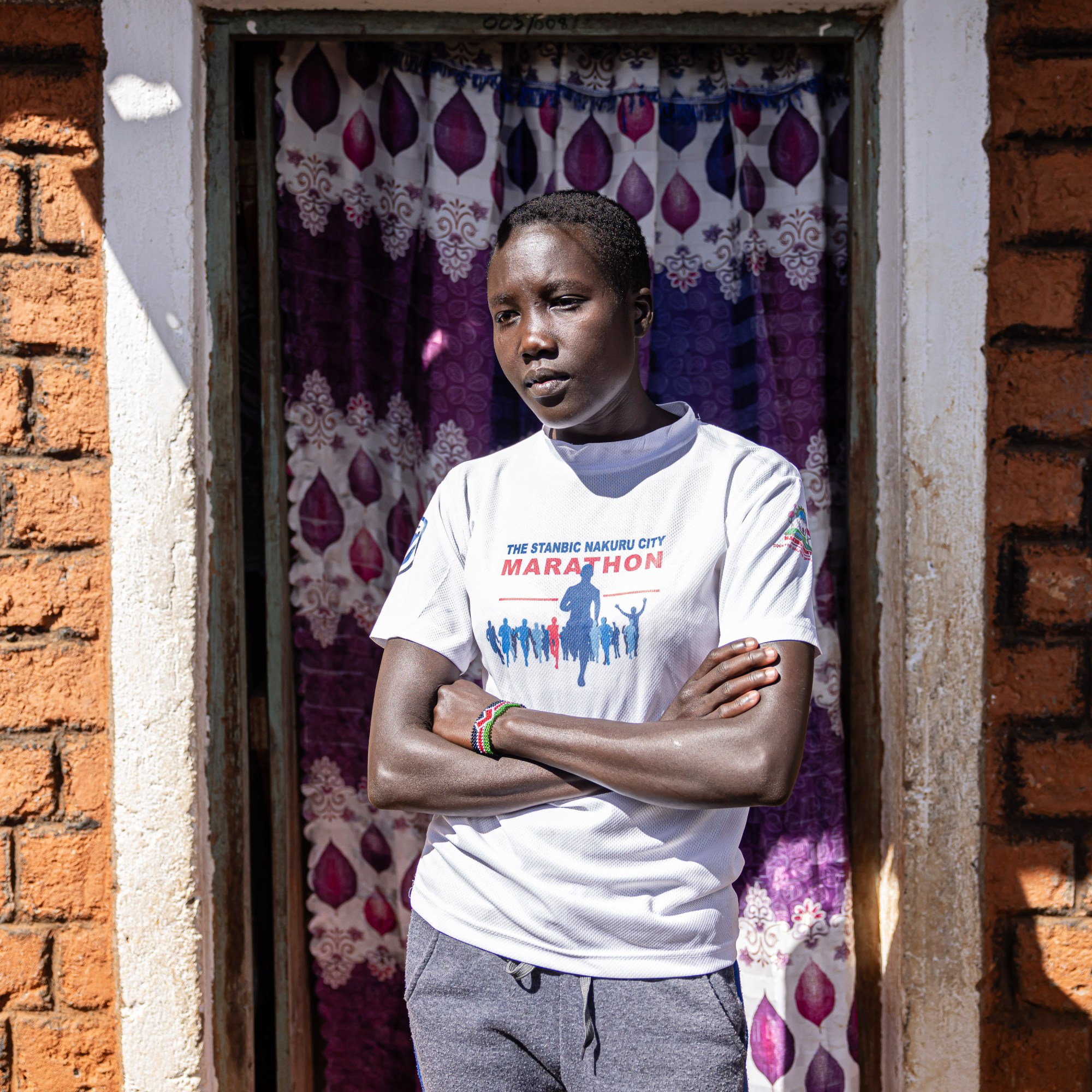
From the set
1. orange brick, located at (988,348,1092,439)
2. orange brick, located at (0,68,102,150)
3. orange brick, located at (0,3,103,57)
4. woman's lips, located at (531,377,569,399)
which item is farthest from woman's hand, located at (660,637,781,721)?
orange brick, located at (0,3,103,57)

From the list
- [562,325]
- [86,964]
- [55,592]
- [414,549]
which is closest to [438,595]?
[414,549]

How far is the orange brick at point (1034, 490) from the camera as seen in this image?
1.92 m

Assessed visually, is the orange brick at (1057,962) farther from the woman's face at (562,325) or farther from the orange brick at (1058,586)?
the woman's face at (562,325)

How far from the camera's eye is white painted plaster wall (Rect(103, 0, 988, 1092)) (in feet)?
6.31

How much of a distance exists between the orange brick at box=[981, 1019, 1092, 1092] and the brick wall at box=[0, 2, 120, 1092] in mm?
1862

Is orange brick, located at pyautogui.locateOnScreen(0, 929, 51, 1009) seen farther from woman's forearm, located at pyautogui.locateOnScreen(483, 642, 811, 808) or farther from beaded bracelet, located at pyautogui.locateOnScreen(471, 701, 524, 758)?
woman's forearm, located at pyautogui.locateOnScreen(483, 642, 811, 808)

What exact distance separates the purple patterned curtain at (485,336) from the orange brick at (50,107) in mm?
421

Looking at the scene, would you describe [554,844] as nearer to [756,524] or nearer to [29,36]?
[756,524]

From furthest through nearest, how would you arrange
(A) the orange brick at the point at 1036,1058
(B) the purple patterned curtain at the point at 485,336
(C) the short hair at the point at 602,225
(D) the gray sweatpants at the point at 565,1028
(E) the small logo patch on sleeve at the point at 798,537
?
(B) the purple patterned curtain at the point at 485,336
(A) the orange brick at the point at 1036,1058
(C) the short hair at the point at 602,225
(E) the small logo patch on sleeve at the point at 798,537
(D) the gray sweatpants at the point at 565,1028

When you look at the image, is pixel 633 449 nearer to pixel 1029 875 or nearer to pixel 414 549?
pixel 414 549

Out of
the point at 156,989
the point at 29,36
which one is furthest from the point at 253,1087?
the point at 29,36

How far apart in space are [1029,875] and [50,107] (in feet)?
8.67

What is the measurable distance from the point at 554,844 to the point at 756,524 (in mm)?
573

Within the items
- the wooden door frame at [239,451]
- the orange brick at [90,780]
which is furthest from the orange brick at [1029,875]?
the orange brick at [90,780]
